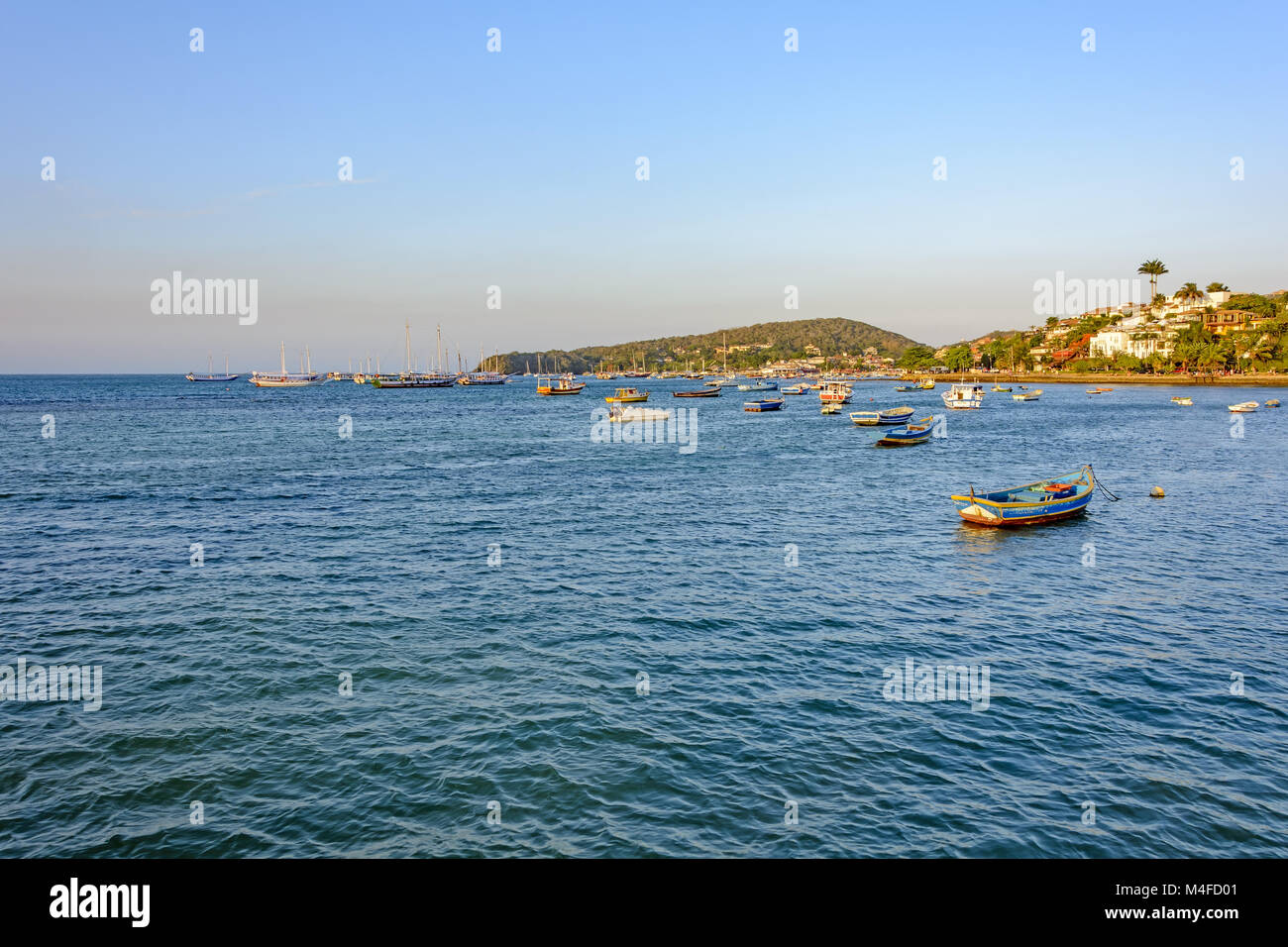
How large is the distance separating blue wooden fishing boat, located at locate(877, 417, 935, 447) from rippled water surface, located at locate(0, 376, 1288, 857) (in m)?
32.5

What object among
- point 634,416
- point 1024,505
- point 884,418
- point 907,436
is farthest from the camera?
point 634,416

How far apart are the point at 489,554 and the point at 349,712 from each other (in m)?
16.2

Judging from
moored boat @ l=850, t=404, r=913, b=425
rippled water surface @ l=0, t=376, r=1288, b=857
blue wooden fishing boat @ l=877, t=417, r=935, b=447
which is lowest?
rippled water surface @ l=0, t=376, r=1288, b=857

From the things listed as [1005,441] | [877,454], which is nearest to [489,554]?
[877,454]

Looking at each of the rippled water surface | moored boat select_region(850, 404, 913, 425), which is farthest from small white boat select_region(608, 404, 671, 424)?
the rippled water surface

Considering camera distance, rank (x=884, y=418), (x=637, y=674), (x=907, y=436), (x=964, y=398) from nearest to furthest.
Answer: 1. (x=637, y=674)
2. (x=907, y=436)
3. (x=884, y=418)
4. (x=964, y=398)

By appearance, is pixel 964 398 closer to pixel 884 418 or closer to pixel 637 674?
pixel 884 418

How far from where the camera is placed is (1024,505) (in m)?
41.1

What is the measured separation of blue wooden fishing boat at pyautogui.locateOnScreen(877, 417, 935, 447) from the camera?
82.9 meters

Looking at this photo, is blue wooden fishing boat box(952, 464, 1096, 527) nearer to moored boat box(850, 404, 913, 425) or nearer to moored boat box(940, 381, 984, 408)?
moored boat box(850, 404, 913, 425)

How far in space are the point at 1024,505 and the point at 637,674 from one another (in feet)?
90.9

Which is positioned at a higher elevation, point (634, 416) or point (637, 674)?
point (634, 416)

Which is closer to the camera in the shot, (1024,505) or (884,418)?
(1024,505)

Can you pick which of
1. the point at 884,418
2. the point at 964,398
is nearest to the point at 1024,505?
the point at 884,418
